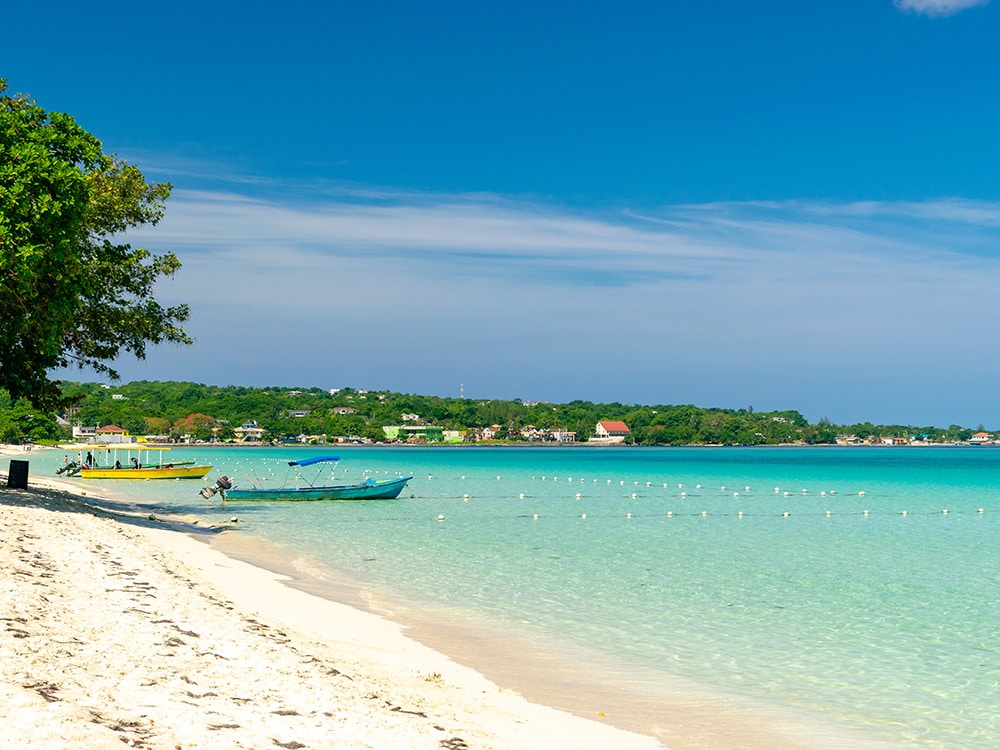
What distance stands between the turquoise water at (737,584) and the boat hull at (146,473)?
10415 mm

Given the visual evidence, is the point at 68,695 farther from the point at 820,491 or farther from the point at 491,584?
the point at 820,491

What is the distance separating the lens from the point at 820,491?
197ft

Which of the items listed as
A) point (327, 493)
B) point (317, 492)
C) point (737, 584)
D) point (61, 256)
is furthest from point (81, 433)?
point (737, 584)

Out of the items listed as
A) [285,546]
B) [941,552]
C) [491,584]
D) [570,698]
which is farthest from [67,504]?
→ [941,552]

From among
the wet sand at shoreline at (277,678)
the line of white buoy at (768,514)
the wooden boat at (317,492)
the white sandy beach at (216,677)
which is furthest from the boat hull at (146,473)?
the white sandy beach at (216,677)

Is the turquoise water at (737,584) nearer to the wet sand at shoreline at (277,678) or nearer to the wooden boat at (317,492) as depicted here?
the wooden boat at (317,492)

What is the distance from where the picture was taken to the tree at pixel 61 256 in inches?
808

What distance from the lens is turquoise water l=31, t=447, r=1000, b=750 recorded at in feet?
36.9

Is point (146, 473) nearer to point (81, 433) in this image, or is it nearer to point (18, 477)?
point (18, 477)

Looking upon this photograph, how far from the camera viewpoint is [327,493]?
42719 millimetres

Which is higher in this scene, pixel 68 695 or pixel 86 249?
pixel 86 249

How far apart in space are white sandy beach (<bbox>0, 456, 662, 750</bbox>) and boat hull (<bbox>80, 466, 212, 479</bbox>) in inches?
1736

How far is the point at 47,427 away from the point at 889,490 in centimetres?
10670

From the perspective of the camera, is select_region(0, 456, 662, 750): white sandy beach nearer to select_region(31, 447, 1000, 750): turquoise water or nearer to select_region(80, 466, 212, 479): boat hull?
select_region(31, 447, 1000, 750): turquoise water
